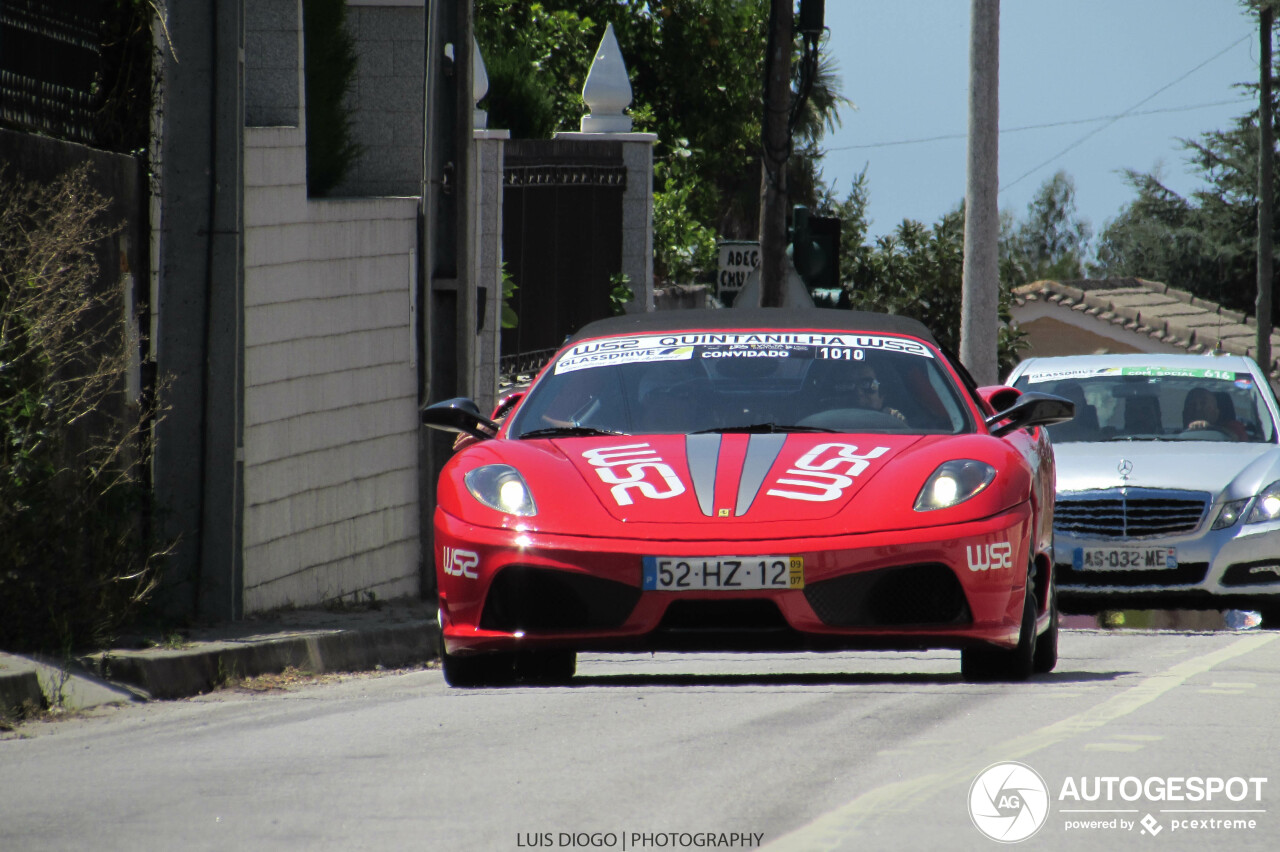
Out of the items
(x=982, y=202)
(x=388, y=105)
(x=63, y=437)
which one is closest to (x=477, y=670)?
(x=63, y=437)

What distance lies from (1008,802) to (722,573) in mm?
1519

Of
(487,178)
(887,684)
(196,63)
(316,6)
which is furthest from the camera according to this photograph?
(487,178)

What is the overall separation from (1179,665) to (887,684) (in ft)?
6.47

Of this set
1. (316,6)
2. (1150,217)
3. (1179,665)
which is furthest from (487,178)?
(1150,217)

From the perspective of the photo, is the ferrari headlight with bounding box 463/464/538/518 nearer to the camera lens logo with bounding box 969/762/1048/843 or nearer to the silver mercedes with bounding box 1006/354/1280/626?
the camera lens logo with bounding box 969/762/1048/843

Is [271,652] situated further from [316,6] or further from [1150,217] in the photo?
[1150,217]

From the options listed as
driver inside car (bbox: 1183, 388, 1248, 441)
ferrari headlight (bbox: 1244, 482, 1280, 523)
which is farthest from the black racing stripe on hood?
driver inside car (bbox: 1183, 388, 1248, 441)

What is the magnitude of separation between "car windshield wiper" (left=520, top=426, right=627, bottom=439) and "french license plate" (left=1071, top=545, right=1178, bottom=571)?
16.9ft

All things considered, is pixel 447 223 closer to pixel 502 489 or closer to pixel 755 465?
pixel 502 489

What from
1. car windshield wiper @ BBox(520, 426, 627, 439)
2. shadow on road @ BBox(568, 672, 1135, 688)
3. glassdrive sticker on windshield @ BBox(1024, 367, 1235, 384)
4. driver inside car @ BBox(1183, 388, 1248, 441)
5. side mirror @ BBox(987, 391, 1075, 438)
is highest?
side mirror @ BBox(987, 391, 1075, 438)

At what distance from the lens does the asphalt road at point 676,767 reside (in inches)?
199

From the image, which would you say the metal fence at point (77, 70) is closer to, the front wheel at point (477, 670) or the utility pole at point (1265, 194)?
the front wheel at point (477, 670)

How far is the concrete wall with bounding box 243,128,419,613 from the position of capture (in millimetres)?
11008

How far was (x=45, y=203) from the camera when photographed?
9.22 metres
